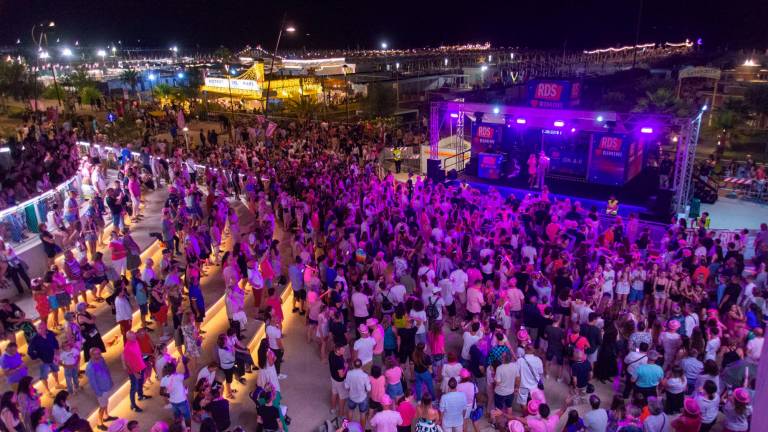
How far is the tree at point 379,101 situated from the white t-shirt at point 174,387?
33.4 m

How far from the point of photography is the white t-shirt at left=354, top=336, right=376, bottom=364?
7898 millimetres

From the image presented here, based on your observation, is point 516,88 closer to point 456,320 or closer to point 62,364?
point 456,320

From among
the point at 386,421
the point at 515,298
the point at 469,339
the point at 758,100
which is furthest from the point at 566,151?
the point at 758,100

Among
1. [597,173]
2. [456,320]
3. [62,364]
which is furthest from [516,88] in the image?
[62,364]

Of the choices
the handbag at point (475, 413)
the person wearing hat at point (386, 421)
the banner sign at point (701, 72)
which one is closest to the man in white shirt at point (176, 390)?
the person wearing hat at point (386, 421)

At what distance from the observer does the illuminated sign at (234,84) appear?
40.9m

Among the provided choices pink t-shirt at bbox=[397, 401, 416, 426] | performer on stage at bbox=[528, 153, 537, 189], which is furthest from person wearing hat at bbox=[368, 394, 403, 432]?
performer on stage at bbox=[528, 153, 537, 189]

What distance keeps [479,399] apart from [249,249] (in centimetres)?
541

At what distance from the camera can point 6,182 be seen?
13.0 m

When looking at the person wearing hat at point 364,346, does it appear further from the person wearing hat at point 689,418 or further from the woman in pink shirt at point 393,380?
the person wearing hat at point 689,418

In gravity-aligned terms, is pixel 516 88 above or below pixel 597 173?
above

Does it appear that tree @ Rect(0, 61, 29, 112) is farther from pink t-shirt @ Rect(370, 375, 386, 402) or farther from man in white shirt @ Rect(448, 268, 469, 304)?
pink t-shirt @ Rect(370, 375, 386, 402)

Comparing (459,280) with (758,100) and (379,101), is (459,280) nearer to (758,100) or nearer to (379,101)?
(379,101)

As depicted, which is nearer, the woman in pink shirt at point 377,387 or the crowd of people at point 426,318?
the crowd of people at point 426,318
